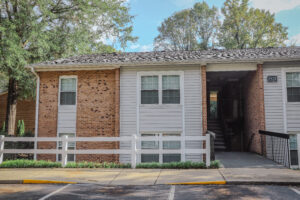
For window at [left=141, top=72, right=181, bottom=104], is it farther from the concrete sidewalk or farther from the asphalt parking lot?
the asphalt parking lot

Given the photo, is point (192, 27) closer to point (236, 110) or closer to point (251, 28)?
point (251, 28)

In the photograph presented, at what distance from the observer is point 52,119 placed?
12.6 meters

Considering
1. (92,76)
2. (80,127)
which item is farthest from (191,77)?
(80,127)

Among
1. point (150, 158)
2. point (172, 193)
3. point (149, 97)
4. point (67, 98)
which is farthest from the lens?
point (67, 98)

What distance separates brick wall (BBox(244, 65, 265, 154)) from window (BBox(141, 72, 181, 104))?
373cm

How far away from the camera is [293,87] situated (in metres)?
11.7

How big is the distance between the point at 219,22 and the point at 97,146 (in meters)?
25.1

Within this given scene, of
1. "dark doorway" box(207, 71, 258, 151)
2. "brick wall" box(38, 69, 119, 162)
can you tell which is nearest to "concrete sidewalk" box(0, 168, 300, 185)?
"brick wall" box(38, 69, 119, 162)

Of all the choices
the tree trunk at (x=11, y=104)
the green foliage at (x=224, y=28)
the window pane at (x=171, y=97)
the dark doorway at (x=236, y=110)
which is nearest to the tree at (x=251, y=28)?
the green foliage at (x=224, y=28)

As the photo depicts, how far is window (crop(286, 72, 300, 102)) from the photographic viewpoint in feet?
38.2

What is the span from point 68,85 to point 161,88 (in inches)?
187

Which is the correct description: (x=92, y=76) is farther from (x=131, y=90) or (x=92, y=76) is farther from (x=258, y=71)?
(x=258, y=71)

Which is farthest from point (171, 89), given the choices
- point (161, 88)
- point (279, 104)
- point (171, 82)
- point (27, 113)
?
point (27, 113)

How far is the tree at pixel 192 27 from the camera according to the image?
31875mm
